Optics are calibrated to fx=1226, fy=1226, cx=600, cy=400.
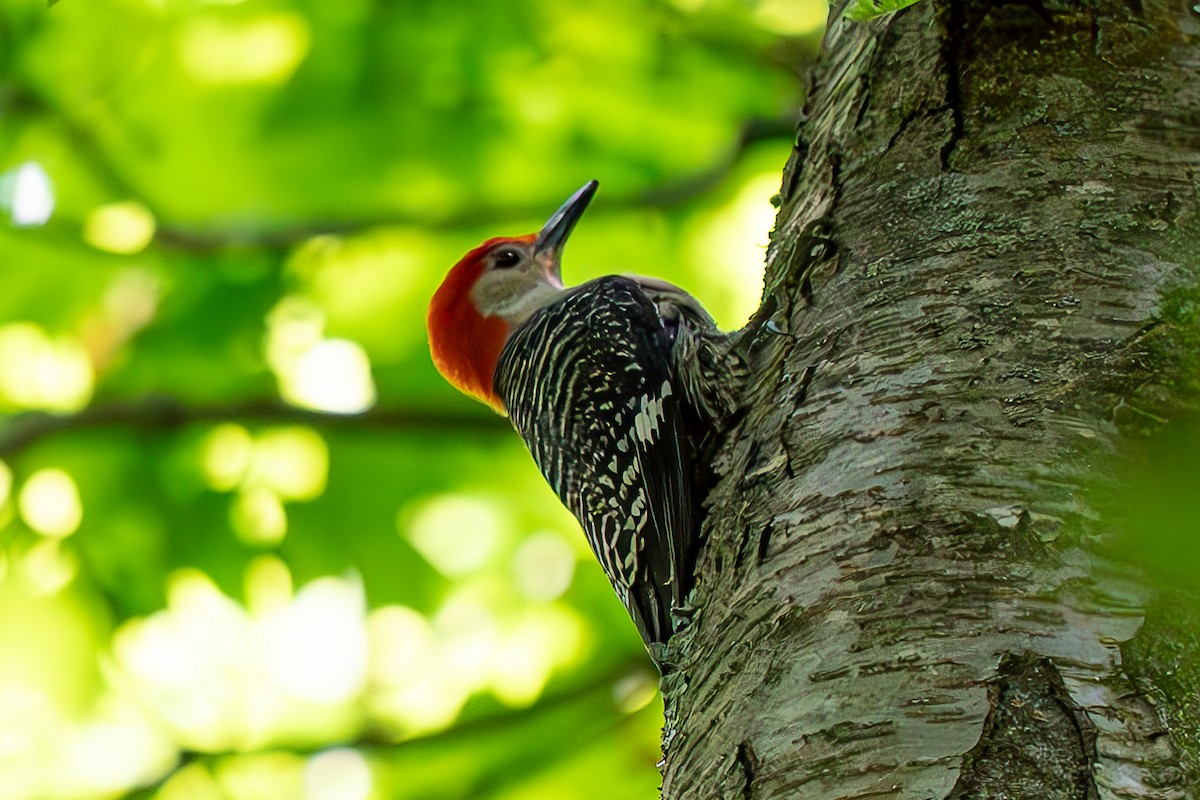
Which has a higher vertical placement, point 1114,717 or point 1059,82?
point 1059,82

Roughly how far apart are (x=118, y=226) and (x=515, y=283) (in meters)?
1.30

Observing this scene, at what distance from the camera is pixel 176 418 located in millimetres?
3820

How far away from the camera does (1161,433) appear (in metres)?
1.59

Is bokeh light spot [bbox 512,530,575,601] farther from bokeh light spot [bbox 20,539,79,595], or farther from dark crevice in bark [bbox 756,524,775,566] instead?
dark crevice in bark [bbox 756,524,775,566]

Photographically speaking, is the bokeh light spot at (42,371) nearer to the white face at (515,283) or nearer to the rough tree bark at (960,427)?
the white face at (515,283)

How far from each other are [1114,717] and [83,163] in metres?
3.49

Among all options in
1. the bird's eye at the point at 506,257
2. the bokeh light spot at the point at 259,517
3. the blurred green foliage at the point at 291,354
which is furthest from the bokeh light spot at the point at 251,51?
the bokeh light spot at the point at 259,517

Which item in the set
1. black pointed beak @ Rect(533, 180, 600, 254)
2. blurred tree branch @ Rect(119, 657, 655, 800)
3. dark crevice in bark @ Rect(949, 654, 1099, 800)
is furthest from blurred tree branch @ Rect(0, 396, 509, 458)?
dark crevice in bark @ Rect(949, 654, 1099, 800)

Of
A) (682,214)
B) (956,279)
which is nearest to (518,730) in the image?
(682,214)

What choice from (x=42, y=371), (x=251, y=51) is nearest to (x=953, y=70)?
(x=251, y=51)

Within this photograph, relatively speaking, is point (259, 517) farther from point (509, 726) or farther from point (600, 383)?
point (600, 383)

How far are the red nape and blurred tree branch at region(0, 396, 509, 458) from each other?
432 mm

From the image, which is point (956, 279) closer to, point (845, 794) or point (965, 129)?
point (965, 129)

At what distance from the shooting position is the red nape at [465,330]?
3535 mm
